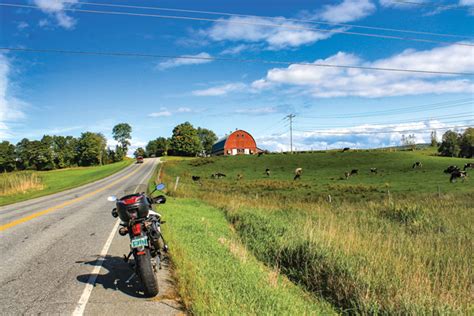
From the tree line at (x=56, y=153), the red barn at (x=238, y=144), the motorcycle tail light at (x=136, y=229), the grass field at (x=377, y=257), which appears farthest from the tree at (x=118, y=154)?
the motorcycle tail light at (x=136, y=229)

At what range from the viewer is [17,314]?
471 centimetres

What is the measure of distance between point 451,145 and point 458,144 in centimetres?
163

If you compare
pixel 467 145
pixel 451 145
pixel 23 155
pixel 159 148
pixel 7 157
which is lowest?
pixel 467 145

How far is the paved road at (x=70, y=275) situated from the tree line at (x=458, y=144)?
307 feet

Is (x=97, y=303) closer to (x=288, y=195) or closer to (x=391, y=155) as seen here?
(x=288, y=195)

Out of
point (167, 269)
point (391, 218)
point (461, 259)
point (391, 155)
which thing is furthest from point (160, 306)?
point (391, 155)

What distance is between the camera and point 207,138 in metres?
161

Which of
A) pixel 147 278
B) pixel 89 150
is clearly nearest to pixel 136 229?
pixel 147 278

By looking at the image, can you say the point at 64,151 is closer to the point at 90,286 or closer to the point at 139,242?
the point at 90,286

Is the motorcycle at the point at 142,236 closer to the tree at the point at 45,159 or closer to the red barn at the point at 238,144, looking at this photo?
the red barn at the point at 238,144

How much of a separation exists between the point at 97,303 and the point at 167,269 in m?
1.86

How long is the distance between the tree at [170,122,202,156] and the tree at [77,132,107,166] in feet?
89.8

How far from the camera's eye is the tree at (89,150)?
120 m

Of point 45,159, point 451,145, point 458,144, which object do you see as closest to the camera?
point 458,144
